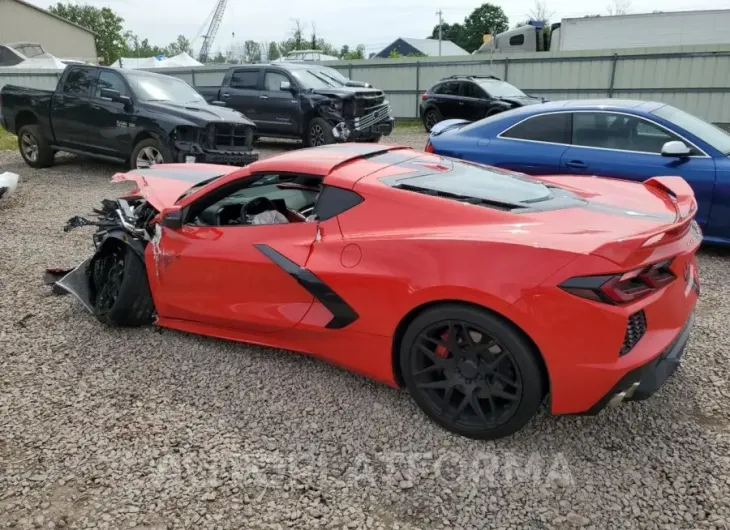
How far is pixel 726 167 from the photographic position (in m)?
4.96

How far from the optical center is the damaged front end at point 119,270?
12.9ft

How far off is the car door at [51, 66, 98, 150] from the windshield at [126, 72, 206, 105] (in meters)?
0.83

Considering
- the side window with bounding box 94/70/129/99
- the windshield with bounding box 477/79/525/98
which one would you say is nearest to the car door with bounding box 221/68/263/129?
the side window with bounding box 94/70/129/99

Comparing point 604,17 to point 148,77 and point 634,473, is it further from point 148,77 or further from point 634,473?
point 634,473

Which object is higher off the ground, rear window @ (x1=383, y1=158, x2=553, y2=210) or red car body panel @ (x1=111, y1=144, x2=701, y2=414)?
rear window @ (x1=383, y1=158, x2=553, y2=210)

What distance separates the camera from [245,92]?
1287 centimetres

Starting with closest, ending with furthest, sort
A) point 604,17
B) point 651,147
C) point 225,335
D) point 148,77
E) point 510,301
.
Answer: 1. point 510,301
2. point 225,335
3. point 651,147
4. point 148,77
5. point 604,17

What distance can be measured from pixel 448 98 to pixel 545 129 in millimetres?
9081

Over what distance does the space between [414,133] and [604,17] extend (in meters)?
9.76

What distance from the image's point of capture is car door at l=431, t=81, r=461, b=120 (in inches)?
564

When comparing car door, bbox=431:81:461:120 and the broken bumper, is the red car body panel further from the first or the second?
car door, bbox=431:81:461:120

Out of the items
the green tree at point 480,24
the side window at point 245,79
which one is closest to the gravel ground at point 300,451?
the side window at point 245,79

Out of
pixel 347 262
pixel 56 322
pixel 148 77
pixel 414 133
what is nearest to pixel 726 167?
pixel 347 262

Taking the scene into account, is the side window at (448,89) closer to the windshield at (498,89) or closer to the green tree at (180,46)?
the windshield at (498,89)
